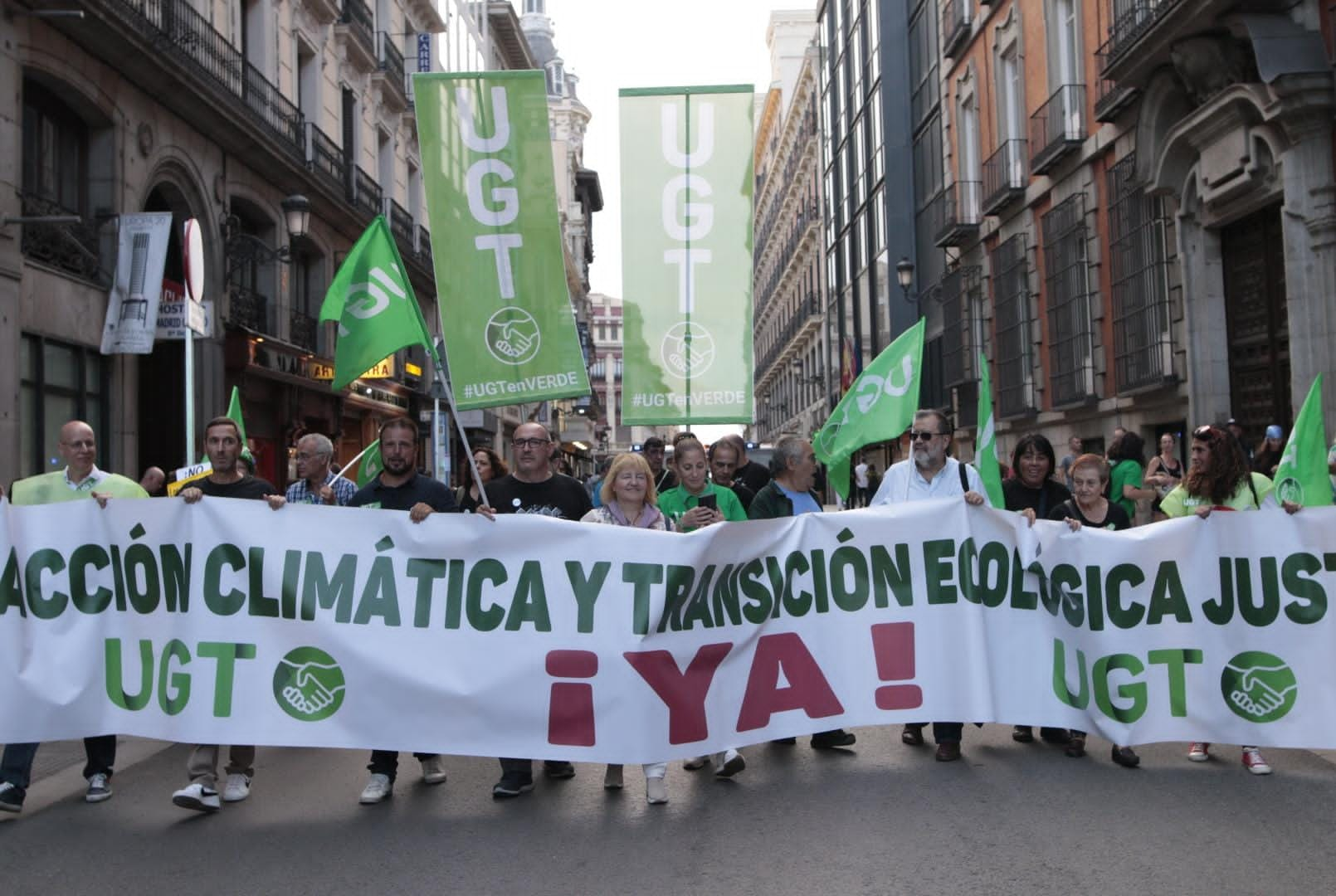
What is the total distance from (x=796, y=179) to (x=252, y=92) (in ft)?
140

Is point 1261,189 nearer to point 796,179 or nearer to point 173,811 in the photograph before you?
point 173,811

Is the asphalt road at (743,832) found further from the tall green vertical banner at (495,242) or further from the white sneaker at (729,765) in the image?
the tall green vertical banner at (495,242)

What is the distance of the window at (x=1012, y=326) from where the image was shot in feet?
75.3

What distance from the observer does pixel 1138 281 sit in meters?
18.1

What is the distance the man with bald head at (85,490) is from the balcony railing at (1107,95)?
14.4 meters

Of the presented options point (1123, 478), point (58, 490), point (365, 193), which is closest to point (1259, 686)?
point (1123, 478)

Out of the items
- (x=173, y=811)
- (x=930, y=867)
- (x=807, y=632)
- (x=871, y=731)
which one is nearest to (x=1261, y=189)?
(x=871, y=731)

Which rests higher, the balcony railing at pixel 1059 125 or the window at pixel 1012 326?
the balcony railing at pixel 1059 125

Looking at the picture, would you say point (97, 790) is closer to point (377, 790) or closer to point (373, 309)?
point (377, 790)

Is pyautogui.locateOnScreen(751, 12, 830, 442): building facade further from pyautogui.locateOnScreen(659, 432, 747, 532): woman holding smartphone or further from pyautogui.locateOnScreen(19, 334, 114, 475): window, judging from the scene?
pyautogui.locateOnScreen(659, 432, 747, 532): woman holding smartphone

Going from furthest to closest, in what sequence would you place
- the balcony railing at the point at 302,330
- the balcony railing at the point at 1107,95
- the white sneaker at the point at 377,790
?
the balcony railing at the point at 302,330
the balcony railing at the point at 1107,95
the white sneaker at the point at 377,790

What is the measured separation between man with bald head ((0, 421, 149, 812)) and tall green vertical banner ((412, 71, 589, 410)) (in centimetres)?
202

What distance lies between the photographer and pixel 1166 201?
55.7ft

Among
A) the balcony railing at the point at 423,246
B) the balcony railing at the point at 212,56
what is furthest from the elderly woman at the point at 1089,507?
the balcony railing at the point at 423,246
